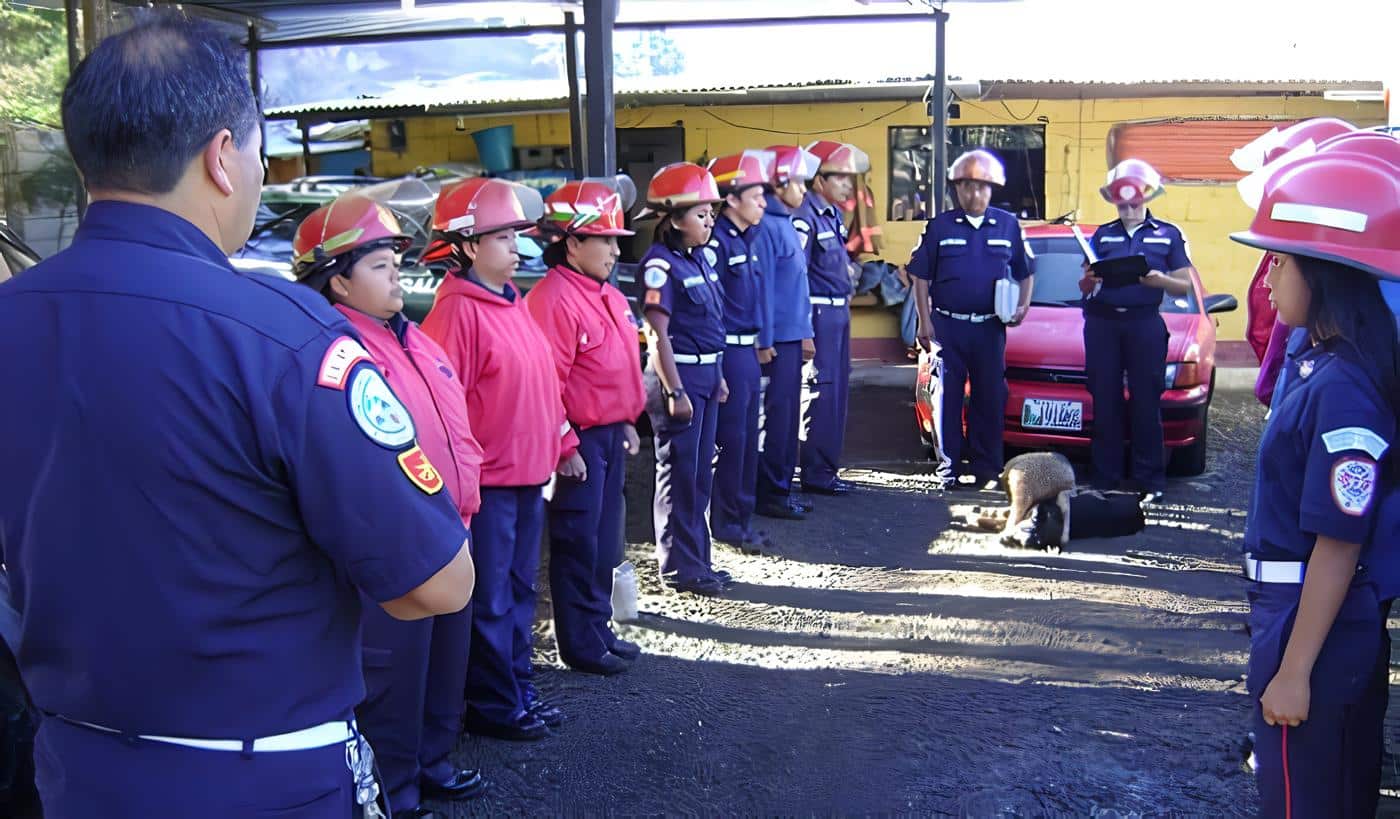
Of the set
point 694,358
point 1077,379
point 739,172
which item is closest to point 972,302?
point 1077,379

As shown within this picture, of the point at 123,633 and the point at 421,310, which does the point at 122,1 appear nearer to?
the point at 421,310

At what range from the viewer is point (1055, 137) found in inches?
598

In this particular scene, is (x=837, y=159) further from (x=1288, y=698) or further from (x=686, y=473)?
(x=1288, y=698)

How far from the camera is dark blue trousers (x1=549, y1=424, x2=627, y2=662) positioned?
5.21 metres

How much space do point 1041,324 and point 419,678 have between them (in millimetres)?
6449

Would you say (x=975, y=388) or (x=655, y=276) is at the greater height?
(x=655, y=276)

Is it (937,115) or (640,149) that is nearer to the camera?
(937,115)

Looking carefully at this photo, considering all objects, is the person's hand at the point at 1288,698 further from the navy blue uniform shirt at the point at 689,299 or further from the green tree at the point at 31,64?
the green tree at the point at 31,64

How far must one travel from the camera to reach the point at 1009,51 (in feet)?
49.9

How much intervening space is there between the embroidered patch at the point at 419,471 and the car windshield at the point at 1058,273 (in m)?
8.10

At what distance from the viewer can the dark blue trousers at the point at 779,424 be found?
26.7 feet

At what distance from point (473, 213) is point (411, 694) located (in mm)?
1641

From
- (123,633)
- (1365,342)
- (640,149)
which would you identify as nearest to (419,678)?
(123,633)

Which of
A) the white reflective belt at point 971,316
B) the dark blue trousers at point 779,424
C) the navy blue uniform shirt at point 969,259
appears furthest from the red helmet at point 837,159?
the dark blue trousers at point 779,424
